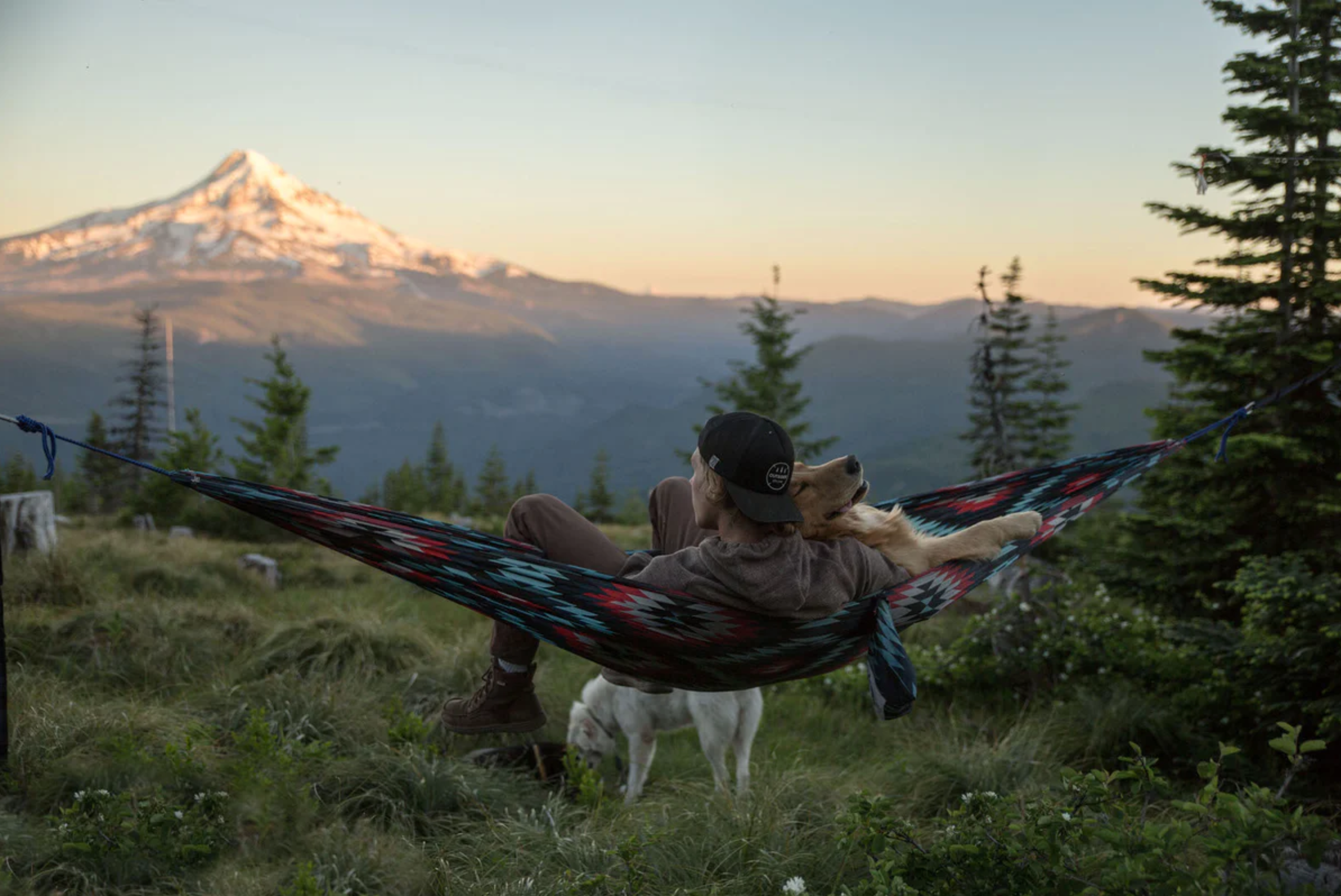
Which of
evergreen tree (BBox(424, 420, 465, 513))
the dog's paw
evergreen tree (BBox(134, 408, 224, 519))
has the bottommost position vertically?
evergreen tree (BBox(424, 420, 465, 513))

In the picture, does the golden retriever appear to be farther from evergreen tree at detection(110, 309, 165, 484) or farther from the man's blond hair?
evergreen tree at detection(110, 309, 165, 484)

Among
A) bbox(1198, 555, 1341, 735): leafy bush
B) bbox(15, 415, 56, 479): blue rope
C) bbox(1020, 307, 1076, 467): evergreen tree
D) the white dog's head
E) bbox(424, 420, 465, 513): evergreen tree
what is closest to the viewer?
bbox(15, 415, 56, 479): blue rope

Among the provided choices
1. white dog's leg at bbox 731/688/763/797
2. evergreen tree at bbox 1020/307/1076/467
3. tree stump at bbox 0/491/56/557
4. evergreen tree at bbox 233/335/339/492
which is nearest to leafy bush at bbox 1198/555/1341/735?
white dog's leg at bbox 731/688/763/797

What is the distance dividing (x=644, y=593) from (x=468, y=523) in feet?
50.4

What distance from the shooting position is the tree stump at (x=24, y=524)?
6.76 m

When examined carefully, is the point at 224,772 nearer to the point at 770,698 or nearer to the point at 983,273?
the point at 770,698

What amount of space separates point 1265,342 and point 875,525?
494 centimetres

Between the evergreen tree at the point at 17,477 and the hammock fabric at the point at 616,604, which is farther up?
the hammock fabric at the point at 616,604

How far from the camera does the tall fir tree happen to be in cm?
596

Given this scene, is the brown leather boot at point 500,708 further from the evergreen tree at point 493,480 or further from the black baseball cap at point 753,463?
the evergreen tree at point 493,480

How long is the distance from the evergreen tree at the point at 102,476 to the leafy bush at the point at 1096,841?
43765 mm

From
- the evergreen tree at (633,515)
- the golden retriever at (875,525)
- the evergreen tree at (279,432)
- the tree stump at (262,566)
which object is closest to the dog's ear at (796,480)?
the golden retriever at (875,525)

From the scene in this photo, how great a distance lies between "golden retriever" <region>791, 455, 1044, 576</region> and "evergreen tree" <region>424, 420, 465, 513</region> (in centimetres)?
5216

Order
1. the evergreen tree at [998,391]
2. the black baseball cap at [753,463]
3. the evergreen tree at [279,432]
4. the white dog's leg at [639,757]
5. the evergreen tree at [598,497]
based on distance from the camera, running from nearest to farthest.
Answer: the black baseball cap at [753,463] < the white dog's leg at [639,757] < the evergreen tree at [998,391] < the evergreen tree at [279,432] < the evergreen tree at [598,497]
